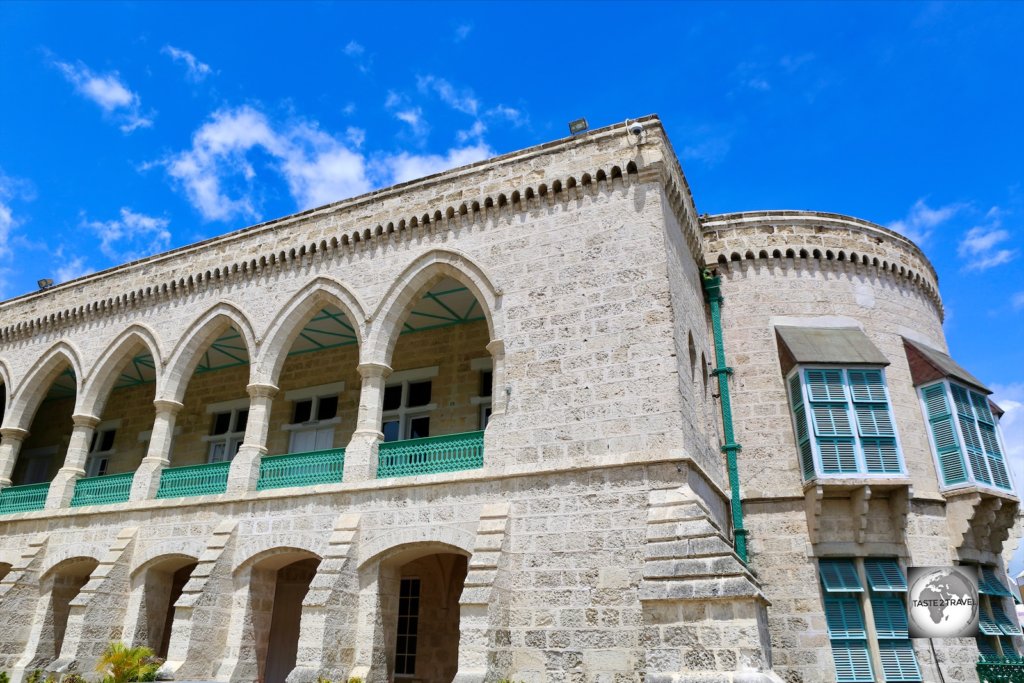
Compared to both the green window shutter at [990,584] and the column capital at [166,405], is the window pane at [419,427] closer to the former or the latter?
the column capital at [166,405]

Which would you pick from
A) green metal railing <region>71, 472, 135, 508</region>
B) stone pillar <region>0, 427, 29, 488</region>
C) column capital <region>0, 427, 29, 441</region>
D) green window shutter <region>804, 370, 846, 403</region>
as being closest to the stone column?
green metal railing <region>71, 472, 135, 508</region>

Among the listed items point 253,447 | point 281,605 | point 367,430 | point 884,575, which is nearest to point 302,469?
point 253,447

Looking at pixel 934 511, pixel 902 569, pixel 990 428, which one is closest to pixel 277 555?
pixel 902 569

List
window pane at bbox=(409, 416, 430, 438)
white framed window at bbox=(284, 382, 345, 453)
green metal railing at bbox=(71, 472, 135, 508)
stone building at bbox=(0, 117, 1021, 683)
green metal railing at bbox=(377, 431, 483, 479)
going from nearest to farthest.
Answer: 1. stone building at bbox=(0, 117, 1021, 683)
2. green metal railing at bbox=(377, 431, 483, 479)
3. green metal railing at bbox=(71, 472, 135, 508)
4. window pane at bbox=(409, 416, 430, 438)
5. white framed window at bbox=(284, 382, 345, 453)

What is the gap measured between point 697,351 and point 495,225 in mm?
3799

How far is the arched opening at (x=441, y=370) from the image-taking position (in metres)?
13.7

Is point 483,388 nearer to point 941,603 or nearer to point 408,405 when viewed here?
point 408,405

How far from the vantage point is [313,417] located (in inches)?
603

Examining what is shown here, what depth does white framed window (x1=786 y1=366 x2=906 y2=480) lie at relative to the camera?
35.7 feet

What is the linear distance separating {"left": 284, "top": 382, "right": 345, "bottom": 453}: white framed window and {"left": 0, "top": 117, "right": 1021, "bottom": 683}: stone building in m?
0.08

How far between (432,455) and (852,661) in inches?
260

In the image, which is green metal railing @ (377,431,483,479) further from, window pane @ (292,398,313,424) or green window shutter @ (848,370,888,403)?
green window shutter @ (848,370,888,403)

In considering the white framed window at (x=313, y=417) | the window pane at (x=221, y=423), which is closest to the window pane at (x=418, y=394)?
the white framed window at (x=313, y=417)

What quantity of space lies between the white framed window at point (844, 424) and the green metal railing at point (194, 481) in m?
9.42
